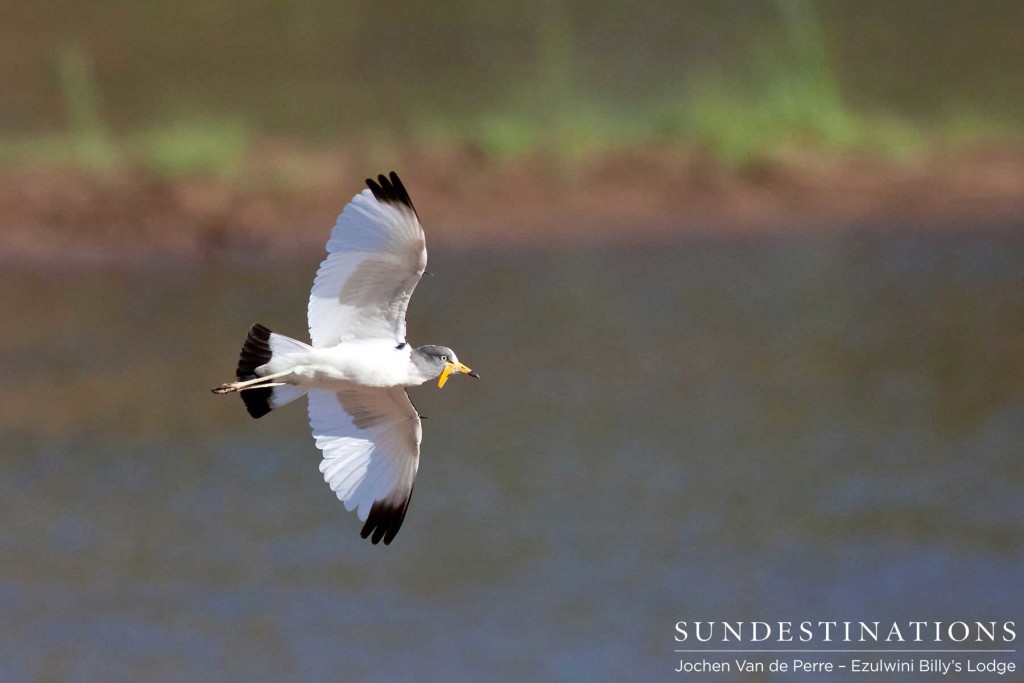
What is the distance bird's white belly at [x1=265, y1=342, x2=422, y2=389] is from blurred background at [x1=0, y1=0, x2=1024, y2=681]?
160 inches

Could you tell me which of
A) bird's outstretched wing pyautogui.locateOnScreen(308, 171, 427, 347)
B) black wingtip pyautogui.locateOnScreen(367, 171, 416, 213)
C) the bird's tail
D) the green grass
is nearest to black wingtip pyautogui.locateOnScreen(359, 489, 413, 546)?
the bird's tail

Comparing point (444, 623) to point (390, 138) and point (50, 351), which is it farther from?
point (390, 138)

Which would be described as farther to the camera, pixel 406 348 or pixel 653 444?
pixel 653 444

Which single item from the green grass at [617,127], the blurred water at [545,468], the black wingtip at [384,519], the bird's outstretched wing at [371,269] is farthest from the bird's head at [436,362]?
the green grass at [617,127]

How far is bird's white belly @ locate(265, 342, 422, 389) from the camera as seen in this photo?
25.8ft

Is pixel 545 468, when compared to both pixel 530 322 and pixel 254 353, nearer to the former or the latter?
pixel 530 322

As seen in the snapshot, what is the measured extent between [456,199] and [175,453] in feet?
16.6

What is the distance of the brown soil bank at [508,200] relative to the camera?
18859 mm

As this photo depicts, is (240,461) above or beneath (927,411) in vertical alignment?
beneath

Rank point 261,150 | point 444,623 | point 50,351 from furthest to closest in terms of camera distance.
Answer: point 261,150 < point 50,351 < point 444,623

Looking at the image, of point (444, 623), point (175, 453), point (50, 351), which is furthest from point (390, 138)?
point (444, 623)

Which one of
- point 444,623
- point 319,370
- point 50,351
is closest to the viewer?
point 319,370

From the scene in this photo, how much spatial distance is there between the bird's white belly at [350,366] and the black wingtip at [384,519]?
74 cm

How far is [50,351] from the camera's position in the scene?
1683 cm
